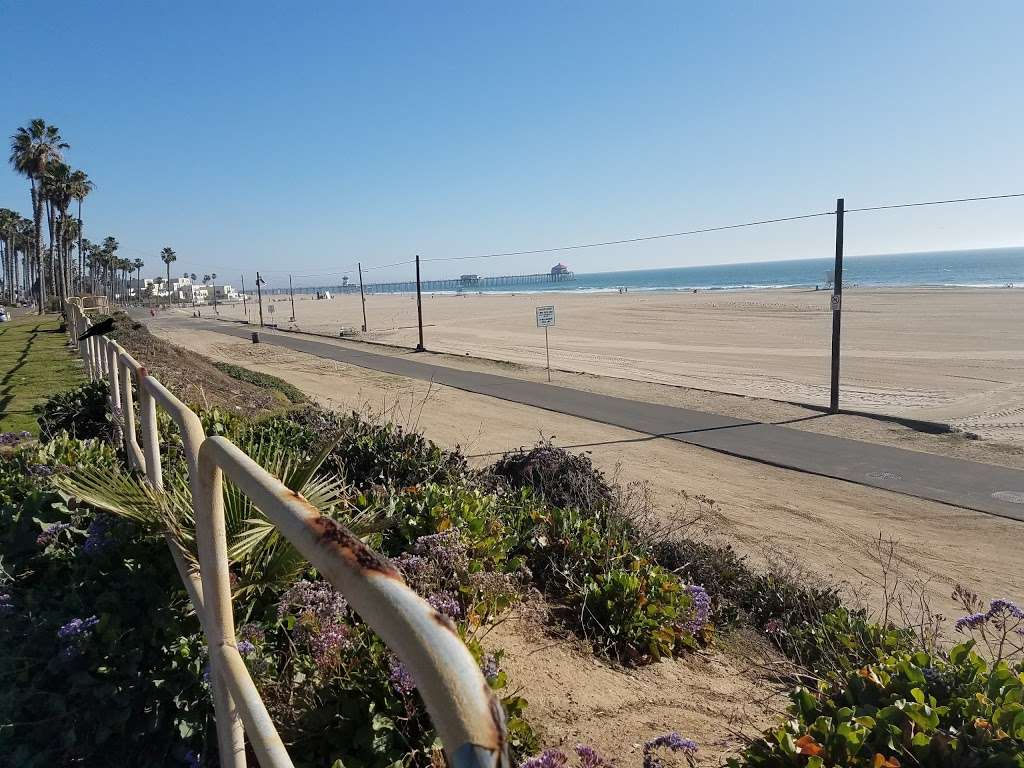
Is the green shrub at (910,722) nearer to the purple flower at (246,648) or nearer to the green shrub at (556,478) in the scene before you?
the purple flower at (246,648)

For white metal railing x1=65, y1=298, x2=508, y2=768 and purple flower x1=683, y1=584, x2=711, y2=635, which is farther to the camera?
purple flower x1=683, y1=584, x2=711, y2=635

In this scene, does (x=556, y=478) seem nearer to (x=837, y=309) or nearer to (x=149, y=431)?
(x=149, y=431)

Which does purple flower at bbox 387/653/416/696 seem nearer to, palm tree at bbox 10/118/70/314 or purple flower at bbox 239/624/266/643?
purple flower at bbox 239/624/266/643

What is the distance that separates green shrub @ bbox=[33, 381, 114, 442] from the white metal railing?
516 cm

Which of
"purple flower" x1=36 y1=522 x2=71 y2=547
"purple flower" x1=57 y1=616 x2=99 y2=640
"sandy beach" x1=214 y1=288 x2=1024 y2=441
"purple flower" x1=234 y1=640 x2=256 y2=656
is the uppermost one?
"purple flower" x1=36 y1=522 x2=71 y2=547

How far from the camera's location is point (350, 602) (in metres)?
0.96

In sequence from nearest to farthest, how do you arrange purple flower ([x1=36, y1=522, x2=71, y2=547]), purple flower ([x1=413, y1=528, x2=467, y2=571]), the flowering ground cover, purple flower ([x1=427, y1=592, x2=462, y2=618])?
the flowering ground cover
purple flower ([x1=427, y1=592, x2=462, y2=618])
purple flower ([x1=36, y1=522, x2=71, y2=547])
purple flower ([x1=413, y1=528, x2=467, y2=571])

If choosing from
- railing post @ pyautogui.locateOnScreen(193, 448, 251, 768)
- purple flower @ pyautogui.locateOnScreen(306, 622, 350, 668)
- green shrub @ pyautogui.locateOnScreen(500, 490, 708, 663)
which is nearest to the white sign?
green shrub @ pyautogui.locateOnScreen(500, 490, 708, 663)

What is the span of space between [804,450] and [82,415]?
403 inches

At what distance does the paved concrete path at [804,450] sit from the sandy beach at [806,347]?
3067mm

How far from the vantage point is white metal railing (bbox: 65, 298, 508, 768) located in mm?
769

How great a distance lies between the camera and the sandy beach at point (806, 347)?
1717 centimetres

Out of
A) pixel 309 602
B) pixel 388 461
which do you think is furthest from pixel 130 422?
pixel 309 602

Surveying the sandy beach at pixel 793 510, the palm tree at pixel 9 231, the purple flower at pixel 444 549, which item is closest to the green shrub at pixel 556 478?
the sandy beach at pixel 793 510
